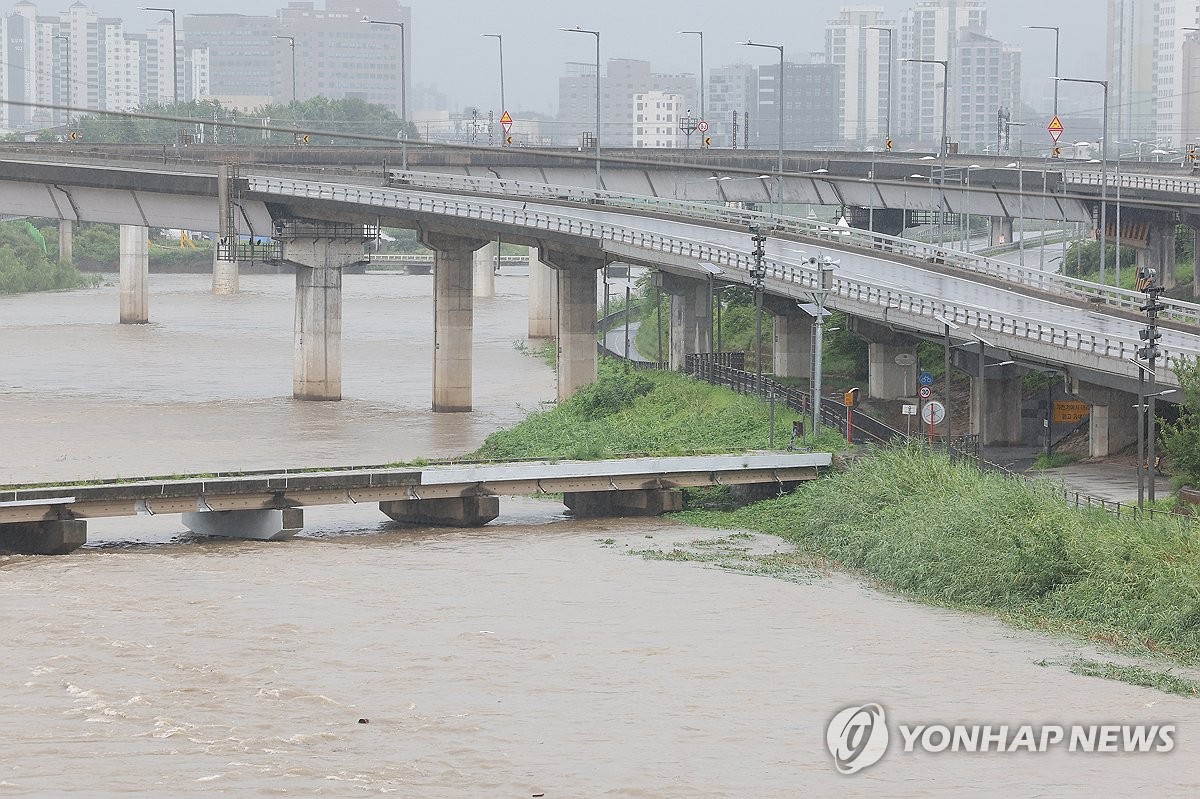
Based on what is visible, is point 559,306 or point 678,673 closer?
point 678,673

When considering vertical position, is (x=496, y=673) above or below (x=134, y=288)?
below

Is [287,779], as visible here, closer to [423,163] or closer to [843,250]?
[843,250]

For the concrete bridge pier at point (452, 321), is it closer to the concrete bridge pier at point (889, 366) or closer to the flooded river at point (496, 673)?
the concrete bridge pier at point (889, 366)

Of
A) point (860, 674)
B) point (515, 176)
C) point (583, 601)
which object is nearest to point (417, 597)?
point (583, 601)

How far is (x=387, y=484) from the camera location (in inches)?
1816

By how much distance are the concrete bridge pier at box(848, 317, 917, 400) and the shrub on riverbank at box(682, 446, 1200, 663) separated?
56.4 feet

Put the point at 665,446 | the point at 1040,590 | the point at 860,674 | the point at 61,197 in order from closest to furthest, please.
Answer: the point at 860,674, the point at 1040,590, the point at 665,446, the point at 61,197

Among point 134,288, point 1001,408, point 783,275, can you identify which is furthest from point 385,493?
point 134,288

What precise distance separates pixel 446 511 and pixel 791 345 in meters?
28.5

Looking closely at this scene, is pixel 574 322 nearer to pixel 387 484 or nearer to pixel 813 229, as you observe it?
pixel 813 229

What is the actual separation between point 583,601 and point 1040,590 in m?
9.12

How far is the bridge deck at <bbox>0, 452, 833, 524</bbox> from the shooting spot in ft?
140

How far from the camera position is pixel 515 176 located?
97.6 meters

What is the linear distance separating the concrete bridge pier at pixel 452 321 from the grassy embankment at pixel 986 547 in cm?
2371
